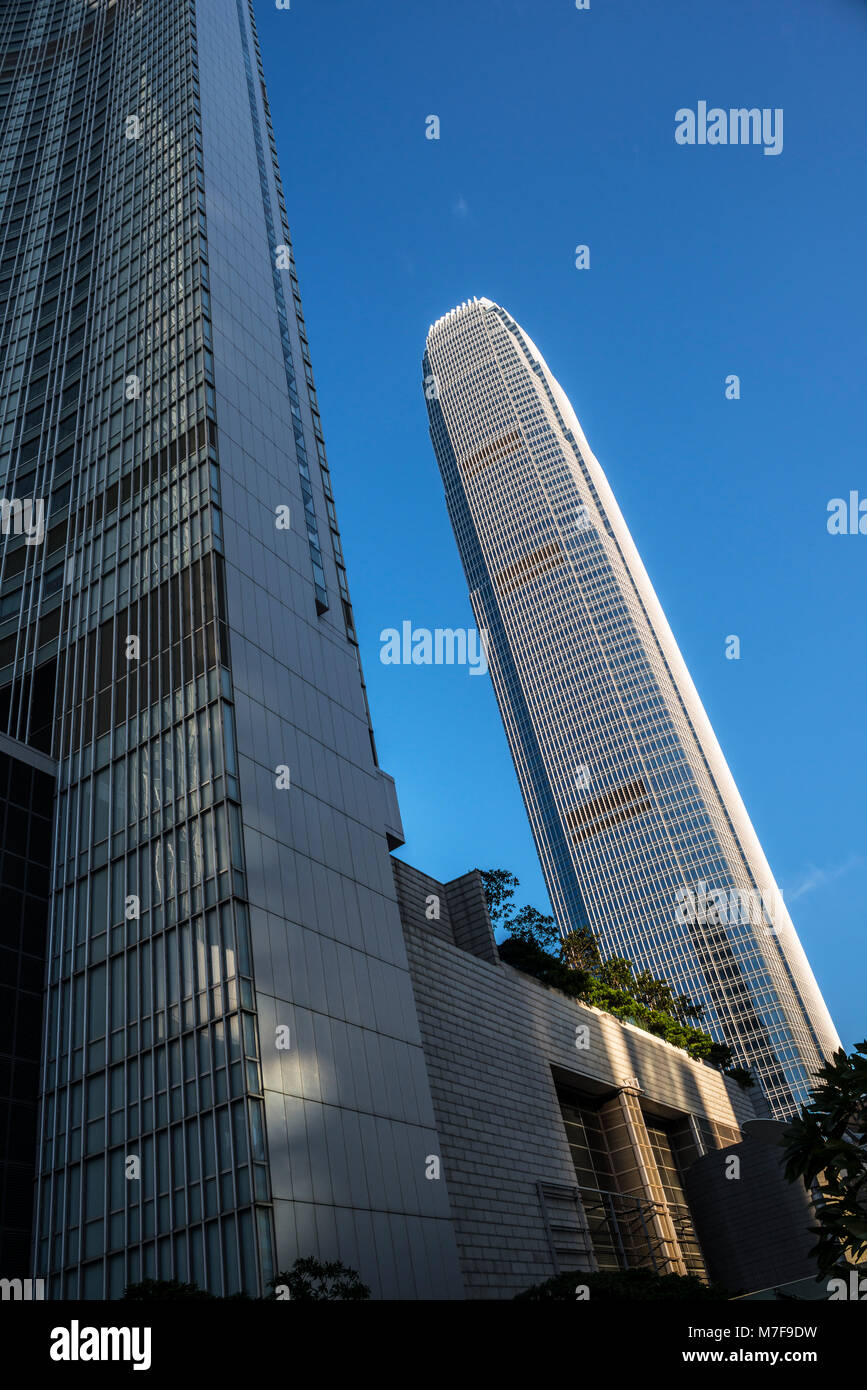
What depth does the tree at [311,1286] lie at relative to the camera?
22609 millimetres

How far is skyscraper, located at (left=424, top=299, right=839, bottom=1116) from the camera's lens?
15275 centimetres

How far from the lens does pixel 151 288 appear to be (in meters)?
49.7

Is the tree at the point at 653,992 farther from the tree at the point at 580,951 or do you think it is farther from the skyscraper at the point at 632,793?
the skyscraper at the point at 632,793

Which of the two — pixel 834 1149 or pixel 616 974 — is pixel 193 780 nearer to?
pixel 834 1149

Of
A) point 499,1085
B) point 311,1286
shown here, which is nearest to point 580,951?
point 499,1085

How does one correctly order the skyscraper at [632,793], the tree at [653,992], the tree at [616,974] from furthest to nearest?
the skyscraper at [632,793]
the tree at [653,992]
the tree at [616,974]

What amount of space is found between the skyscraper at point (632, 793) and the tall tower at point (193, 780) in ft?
404

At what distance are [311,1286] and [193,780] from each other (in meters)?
14.9

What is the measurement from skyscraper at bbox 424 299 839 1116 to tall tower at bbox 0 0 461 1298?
123016mm

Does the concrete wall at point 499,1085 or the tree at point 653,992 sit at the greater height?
the tree at point 653,992

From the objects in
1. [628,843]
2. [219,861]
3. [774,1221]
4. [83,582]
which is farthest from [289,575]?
[628,843]

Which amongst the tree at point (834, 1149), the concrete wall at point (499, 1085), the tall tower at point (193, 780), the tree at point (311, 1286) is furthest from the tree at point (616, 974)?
the tree at point (834, 1149)

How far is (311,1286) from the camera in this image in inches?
925
